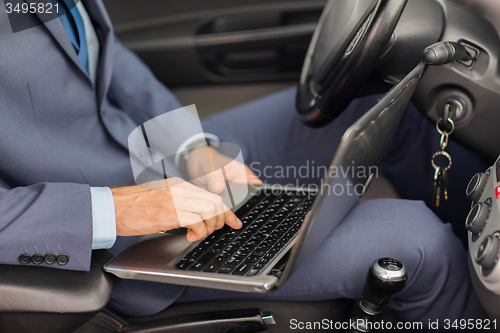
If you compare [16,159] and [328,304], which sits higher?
[16,159]

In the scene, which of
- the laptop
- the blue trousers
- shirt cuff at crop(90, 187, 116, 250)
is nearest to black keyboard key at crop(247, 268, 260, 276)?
the laptop

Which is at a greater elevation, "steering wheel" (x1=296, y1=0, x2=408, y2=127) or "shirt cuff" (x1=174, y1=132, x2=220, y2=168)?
"steering wheel" (x1=296, y1=0, x2=408, y2=127)

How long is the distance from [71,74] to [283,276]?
1.79ft

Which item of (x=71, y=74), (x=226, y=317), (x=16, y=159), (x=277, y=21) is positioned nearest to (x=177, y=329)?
(x=226, y=317)

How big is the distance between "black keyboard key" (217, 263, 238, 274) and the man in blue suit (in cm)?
7

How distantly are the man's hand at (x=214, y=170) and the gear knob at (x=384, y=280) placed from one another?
309mm

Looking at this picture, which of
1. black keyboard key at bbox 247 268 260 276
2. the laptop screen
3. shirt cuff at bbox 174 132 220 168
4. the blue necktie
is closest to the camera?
the laptop screen

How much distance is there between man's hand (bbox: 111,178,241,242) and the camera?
0.63 meters

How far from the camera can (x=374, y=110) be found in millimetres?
489

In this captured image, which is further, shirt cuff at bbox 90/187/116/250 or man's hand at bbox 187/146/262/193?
man's hand at bbox 187/146/262/193

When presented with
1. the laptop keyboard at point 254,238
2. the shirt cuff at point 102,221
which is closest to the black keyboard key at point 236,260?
the laptop keyboard at point 254,238

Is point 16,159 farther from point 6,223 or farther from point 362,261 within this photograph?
point 362,261

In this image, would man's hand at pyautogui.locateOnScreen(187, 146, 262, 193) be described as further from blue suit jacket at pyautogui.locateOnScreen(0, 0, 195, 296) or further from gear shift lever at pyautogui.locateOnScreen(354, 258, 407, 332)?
gear shift lever at pyautogui.locateOnScreen(354, 258, 407, 332)

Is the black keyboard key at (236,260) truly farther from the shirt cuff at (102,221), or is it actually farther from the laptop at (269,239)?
the shirt cuff at (102,221)
